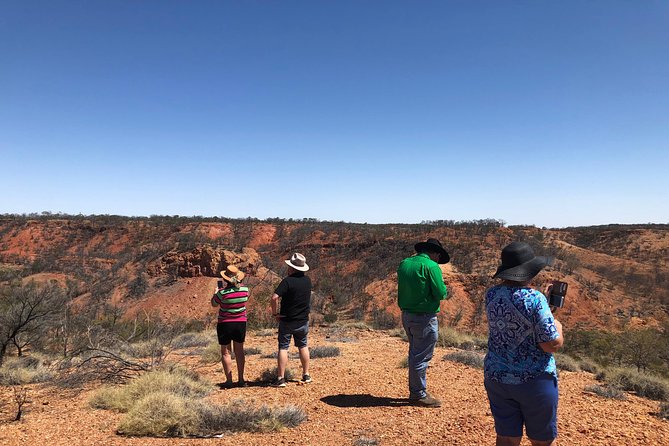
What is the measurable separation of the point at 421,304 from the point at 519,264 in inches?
87.8

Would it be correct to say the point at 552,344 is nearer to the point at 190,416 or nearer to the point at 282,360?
the point at 190,416

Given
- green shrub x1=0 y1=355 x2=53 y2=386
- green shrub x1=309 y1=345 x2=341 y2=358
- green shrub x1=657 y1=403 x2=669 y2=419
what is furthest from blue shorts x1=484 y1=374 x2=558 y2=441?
green shrub x1=0 y1=355 x2=53 y2=386

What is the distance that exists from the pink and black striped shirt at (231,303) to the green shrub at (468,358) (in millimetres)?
4133

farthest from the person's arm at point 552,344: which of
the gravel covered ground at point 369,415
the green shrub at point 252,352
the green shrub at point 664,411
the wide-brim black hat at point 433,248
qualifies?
the green shrub at point 252,352

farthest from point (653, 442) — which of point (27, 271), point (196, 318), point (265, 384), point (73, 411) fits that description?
point (27, 271)

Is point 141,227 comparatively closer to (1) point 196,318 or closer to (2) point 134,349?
(1) point 196,318

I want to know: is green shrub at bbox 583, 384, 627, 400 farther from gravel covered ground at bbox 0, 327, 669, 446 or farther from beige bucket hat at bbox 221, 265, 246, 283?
beige bucket hat at bbox 221, 265, 246, 283

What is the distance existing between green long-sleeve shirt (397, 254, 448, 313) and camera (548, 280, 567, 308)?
202 cm

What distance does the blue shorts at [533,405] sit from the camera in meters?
2.41

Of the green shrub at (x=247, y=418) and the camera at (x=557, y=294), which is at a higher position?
the camera at (x=557, y=294)

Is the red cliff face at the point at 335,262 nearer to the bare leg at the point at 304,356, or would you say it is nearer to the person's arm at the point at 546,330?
the bare leg at the point at 304,356

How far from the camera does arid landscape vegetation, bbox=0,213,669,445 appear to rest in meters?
4.22

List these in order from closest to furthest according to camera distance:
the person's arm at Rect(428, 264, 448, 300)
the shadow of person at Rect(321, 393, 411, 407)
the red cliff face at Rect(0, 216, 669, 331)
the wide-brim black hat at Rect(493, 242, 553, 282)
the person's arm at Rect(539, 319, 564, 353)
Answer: the person's arm at Rect(539, 319, 564, 353) → the wide-brim black hat at Rect(493, 242, 553, 282) → the person's arm at Rect(428, 264, 448, 300) → the shadow of person at Rect(321, 393, 411, 407) → the red cliff face at Rect(0, 216, 669, 331)

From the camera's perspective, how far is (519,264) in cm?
256
